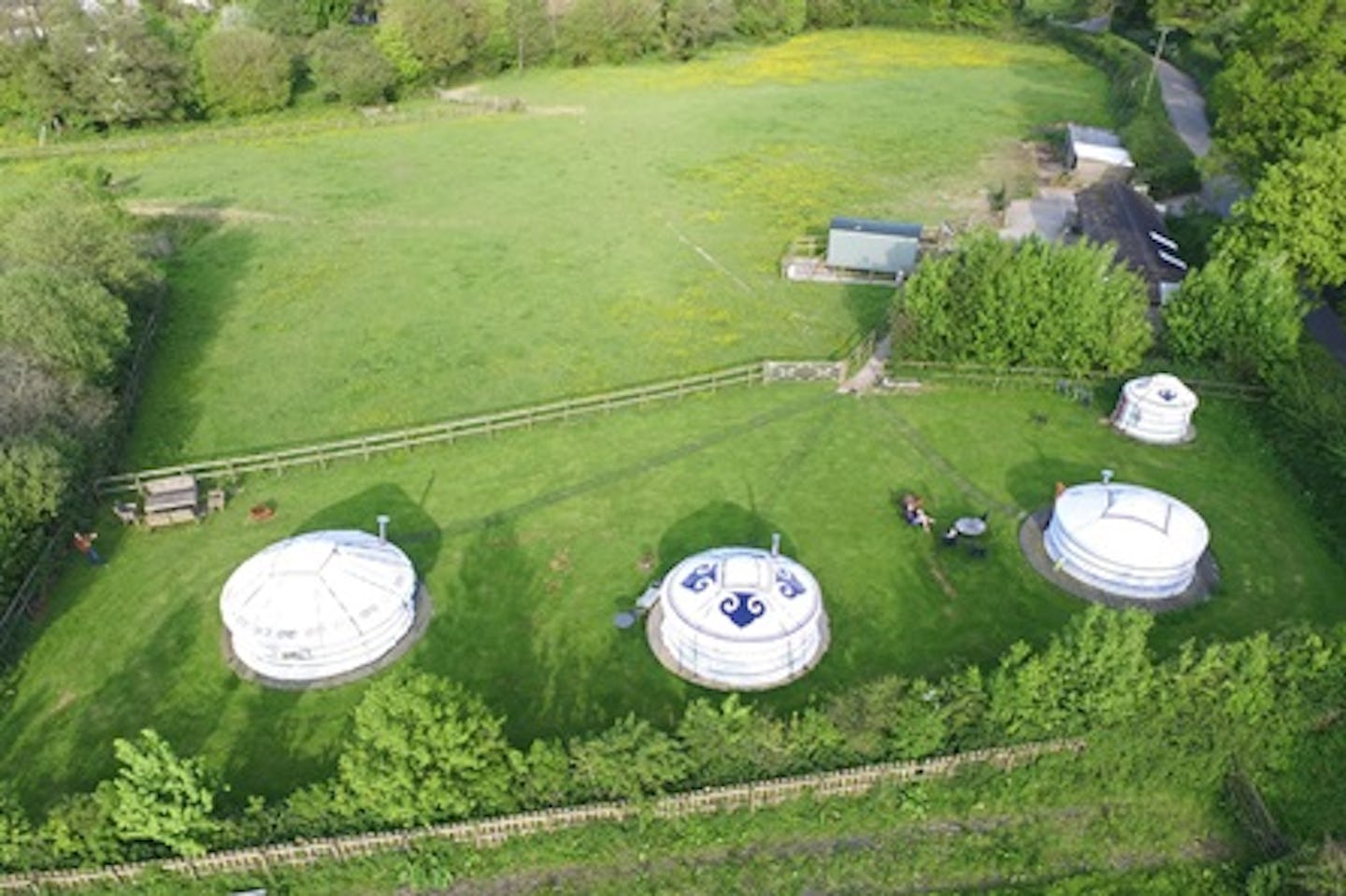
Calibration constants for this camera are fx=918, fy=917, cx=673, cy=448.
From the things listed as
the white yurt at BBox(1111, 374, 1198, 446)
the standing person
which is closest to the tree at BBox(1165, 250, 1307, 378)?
the white yurt at BBox(1111, 374, 1198, 446)

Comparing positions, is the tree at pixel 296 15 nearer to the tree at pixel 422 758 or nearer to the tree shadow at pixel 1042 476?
the tree shadow at pixel 1042 476

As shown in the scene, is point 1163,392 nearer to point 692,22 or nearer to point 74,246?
point 74,246

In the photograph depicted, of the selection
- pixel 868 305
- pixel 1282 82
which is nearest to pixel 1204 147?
pixel 1282 82

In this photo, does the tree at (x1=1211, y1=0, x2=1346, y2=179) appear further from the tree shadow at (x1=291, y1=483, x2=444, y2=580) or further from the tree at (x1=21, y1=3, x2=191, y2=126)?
the tree at (x1=21, y1=3, x2=191, y2=126)

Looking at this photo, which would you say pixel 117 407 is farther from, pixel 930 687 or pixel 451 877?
pixel 930 687

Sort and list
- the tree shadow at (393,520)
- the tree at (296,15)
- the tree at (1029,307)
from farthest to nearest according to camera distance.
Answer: the tree at (296,15) < the tree at (1029,307) < the tree shadow at (393,520)

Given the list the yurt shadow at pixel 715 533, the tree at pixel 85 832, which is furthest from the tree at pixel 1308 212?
the tree at pixel 85 832
